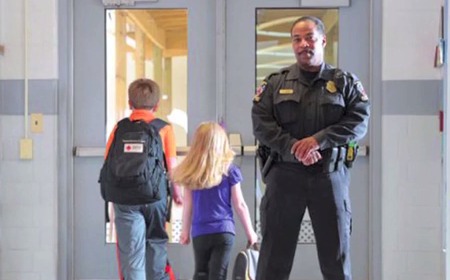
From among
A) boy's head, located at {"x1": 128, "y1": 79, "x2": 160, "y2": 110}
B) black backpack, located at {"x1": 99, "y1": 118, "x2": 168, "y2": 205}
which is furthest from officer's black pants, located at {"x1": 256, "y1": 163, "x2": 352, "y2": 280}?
boy's head, located at {"x1": 128, "y1": 79, "x2": 160, "y2": 110}

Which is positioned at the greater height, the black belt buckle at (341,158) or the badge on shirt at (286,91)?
the badge on shirt at (286,91)

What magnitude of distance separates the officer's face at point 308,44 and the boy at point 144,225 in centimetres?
109

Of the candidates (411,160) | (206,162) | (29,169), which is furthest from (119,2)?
(411,160)

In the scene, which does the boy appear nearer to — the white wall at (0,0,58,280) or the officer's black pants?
the white wall at (0,0,58,280)

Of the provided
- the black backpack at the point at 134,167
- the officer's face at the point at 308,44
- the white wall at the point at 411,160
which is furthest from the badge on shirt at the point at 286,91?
the white wall at the point at 411,160

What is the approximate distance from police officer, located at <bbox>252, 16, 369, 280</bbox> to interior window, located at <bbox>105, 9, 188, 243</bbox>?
1.30 m

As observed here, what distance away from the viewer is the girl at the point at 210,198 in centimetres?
357

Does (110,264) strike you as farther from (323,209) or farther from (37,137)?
(323,209)

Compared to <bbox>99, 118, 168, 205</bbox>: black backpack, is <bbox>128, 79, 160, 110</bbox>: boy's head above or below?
above

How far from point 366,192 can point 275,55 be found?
1.11m

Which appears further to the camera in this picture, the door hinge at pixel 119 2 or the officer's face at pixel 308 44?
the door hinge at pixel 119 2

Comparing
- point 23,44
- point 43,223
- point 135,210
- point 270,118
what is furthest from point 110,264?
point 270,118

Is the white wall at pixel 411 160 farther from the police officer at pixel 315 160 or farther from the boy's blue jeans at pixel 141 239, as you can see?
the boy's blue jeans at pixel 141 239

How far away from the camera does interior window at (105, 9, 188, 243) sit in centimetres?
452
